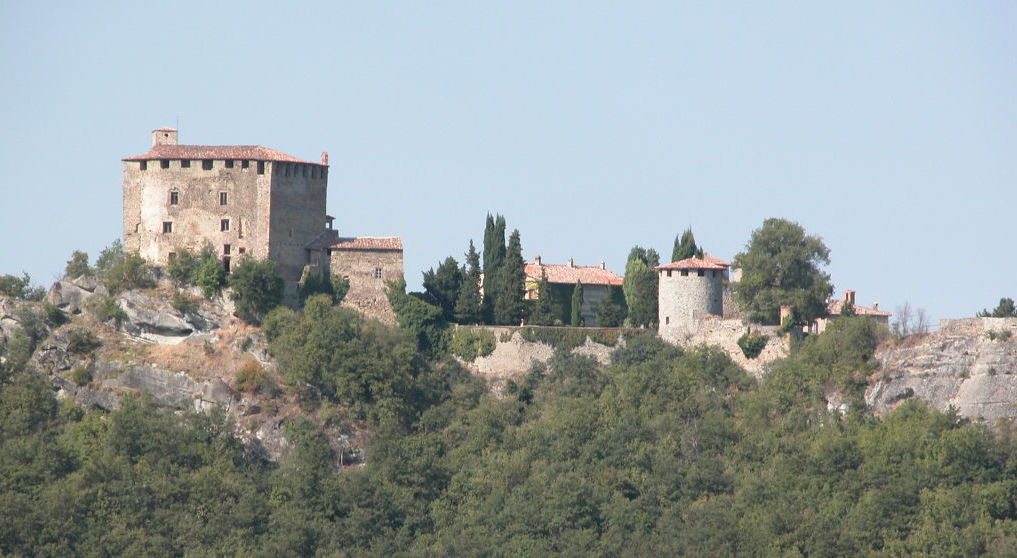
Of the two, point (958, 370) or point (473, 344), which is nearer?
point (958, 370)

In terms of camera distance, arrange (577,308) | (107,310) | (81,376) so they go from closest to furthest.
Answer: (81,376), (107,310), (577,308)

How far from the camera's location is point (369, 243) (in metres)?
82.3

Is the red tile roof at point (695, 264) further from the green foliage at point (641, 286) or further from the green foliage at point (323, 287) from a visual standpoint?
the green foliage at point (323, 287)

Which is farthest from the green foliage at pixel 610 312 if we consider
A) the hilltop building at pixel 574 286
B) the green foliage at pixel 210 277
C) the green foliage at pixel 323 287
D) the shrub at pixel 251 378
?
the green foliage at pixel 210 277

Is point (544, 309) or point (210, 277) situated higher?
point (210, 277)

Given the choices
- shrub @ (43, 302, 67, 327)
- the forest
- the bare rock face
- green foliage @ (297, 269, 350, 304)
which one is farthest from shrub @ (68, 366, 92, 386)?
the bare rock face

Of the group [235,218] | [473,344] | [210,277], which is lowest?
[473,344]

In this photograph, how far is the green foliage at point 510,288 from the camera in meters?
83.0

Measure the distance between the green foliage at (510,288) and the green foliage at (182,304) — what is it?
933 centimetres

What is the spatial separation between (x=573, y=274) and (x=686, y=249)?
13.1ft

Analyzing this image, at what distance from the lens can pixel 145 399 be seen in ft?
258

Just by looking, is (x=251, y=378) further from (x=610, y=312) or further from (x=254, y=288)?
(x=610, y=312)

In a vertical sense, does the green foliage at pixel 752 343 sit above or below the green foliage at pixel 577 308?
below

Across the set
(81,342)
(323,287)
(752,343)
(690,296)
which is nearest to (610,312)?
(690,296)
